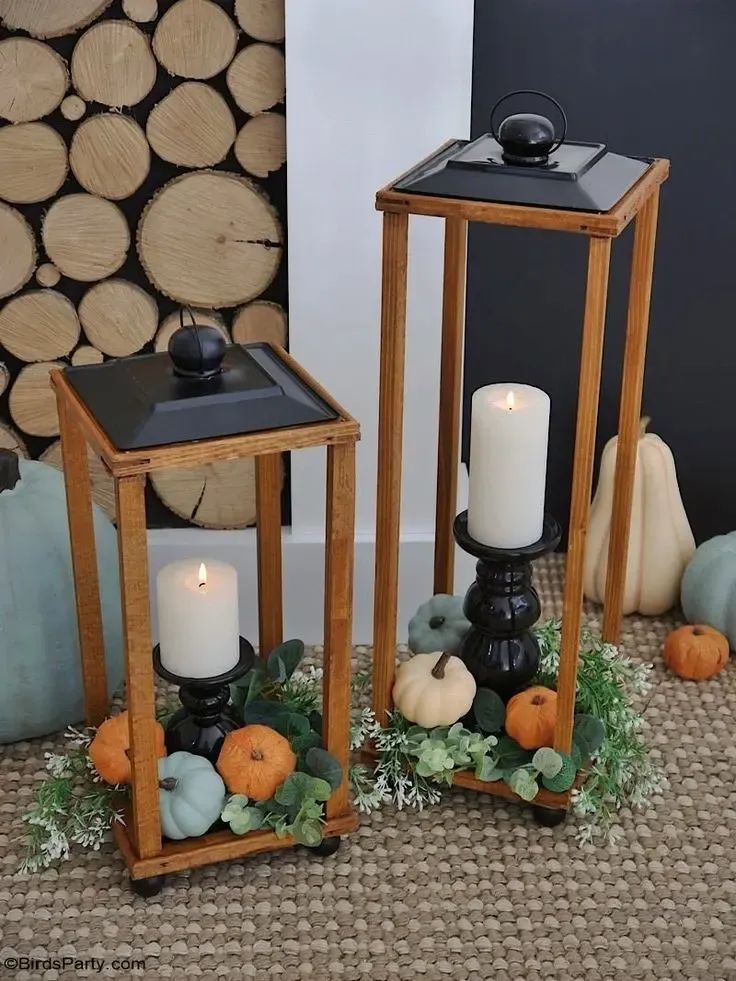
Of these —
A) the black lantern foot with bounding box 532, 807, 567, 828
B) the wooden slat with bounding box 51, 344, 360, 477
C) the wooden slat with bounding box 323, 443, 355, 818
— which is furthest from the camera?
the black lantern foot with bounding box 532, 807, 567, 828

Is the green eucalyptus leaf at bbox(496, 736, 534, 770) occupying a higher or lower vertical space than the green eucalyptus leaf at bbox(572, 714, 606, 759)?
lower

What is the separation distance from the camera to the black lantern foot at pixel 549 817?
4.98 feet

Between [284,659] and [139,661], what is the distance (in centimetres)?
30

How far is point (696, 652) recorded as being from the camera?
5.89ft

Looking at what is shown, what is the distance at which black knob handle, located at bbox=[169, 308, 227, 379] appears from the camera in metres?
1.29

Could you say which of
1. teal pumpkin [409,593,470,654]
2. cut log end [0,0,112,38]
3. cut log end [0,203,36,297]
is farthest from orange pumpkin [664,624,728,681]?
cut log end [0,0,112,38]

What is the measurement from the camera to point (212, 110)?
1721mm

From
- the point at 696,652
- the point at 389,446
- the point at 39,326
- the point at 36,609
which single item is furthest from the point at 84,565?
the point at 696,652

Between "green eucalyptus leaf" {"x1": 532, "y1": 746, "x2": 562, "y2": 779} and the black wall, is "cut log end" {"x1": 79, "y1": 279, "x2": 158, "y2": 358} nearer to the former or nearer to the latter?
the black wall

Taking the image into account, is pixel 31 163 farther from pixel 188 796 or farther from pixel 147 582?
pixel 188 796

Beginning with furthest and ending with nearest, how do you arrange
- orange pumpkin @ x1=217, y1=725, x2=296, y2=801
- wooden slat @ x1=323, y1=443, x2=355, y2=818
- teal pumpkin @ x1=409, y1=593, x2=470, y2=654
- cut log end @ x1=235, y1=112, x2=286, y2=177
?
cut log end @ x1=235, y1=112, x2=286, y2=177 < teal pumpkin @ x1=409, y1=593, x2=470, y2=654 < orange pumpkin @ x1=217, y1=725, x2=296, y2=801 < wooden slat @ x1=323, y1=443, x2=355, y2=818

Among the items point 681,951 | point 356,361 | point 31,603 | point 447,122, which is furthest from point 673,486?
point 31,603

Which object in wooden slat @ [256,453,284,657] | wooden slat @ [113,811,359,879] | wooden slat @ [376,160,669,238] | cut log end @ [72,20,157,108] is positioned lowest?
wooden slat @ [113,811,359,879]

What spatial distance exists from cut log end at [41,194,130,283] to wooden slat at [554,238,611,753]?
0.73 m
